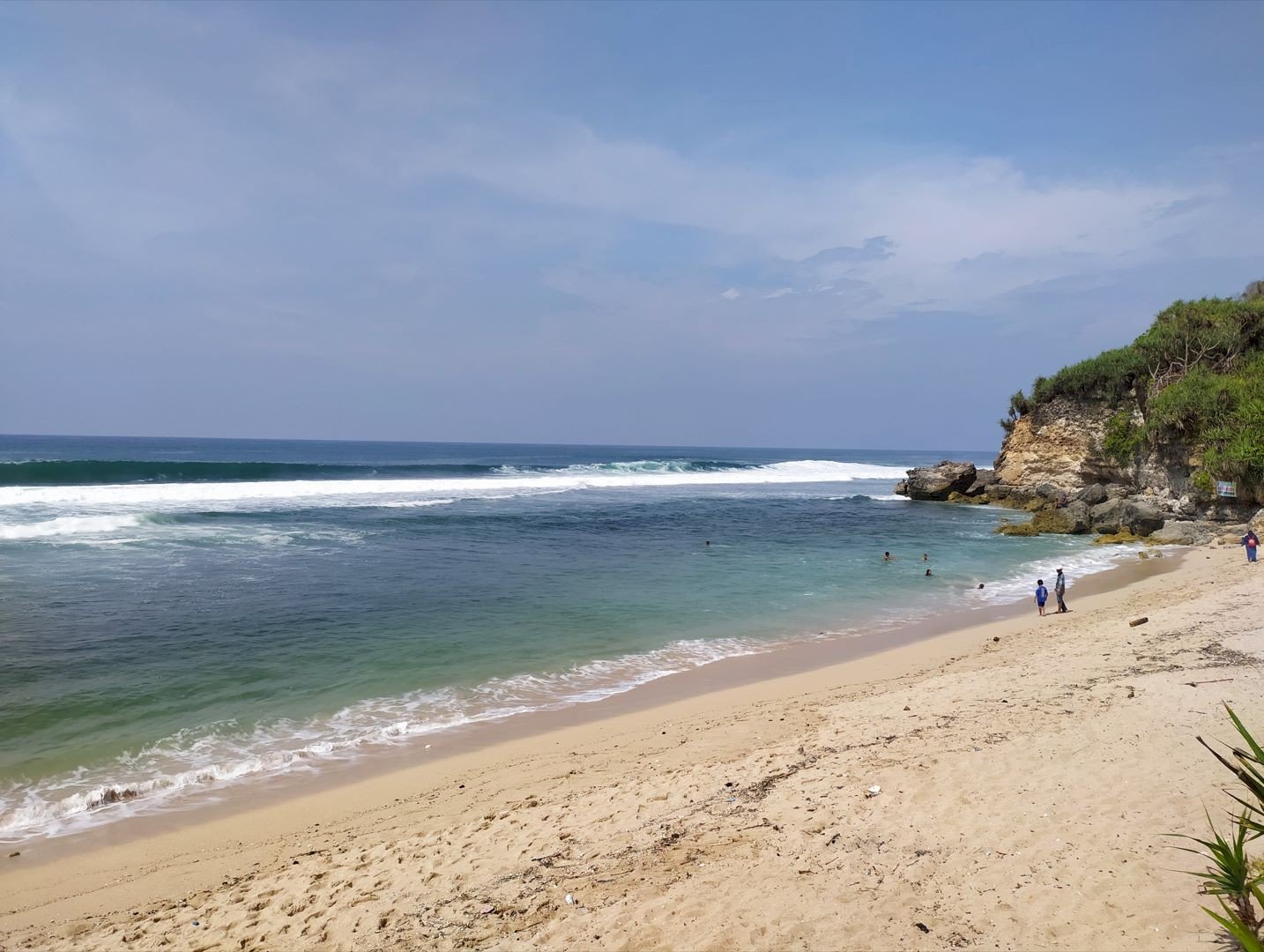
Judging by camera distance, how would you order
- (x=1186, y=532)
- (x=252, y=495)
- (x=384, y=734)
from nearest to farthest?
(x=384, y=734)
(x=1186, y=532)
(x=252, y=495)

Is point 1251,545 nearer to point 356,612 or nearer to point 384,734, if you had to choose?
point 384,734

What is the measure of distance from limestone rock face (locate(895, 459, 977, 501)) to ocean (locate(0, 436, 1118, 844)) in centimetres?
883

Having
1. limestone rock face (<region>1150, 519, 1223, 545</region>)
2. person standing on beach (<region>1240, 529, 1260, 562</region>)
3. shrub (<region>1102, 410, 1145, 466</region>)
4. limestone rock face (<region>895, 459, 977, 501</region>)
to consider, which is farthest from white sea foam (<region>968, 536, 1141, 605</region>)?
limestone rock face (<region>895, 459, 977, 501</region>)

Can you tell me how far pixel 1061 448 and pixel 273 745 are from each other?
3717 cm

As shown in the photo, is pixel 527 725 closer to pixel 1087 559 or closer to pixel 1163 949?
pixel 1163 949

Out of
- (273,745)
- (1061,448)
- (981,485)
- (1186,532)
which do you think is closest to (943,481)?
(981,485)

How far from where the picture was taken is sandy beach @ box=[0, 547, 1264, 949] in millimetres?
4121

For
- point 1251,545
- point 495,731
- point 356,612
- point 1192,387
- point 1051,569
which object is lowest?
point 495,731

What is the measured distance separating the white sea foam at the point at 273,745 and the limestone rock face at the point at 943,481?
1347 inches

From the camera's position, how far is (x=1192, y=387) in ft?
83.0

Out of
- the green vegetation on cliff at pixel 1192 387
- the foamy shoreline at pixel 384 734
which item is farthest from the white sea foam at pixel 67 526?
the green vegetation on cliff at pixel 1192 387

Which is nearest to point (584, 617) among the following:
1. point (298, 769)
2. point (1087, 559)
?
point (298, 769)

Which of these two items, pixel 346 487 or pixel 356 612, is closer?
pixel 356 612

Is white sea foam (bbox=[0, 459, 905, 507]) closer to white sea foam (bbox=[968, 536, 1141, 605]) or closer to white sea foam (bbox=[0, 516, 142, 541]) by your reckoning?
white sea foam (bbox=[0, 516, 142, 541])
